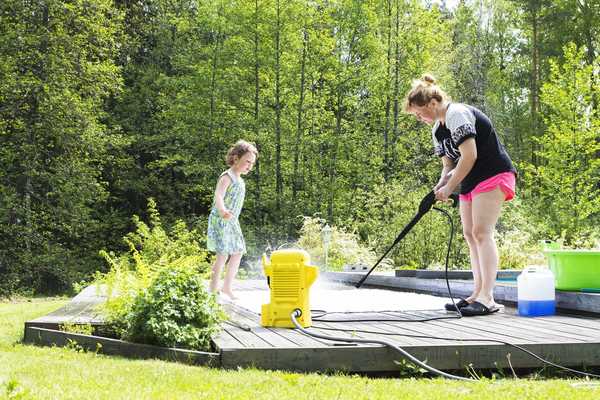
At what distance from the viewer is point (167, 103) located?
16.5m

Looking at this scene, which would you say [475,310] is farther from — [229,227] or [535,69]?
[535,69]

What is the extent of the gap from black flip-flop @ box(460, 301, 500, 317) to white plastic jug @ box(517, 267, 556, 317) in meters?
0.21

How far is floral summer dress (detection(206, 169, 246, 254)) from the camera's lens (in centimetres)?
531

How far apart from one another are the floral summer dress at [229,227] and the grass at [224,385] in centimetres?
241

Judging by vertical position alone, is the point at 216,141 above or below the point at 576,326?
above

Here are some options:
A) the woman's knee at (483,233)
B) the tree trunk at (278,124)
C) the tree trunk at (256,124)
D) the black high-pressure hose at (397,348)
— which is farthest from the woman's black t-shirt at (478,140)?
the tree trunk at (278,124)

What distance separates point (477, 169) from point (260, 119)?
13434mm

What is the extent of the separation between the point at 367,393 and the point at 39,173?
11.7 m

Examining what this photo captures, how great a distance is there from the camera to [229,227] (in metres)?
5.39

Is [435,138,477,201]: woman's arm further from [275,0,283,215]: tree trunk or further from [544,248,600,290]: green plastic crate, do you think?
[275,0,283,215]: tree trunk

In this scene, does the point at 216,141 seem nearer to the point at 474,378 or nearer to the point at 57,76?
the point at 57,76

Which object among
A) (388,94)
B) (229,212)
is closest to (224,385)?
(229,212)

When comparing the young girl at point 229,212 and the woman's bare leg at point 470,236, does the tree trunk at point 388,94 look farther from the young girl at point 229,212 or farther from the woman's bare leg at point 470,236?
the woman's bare leg at point 470,236

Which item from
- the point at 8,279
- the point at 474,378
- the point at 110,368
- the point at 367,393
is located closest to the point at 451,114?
the point at 474,378
